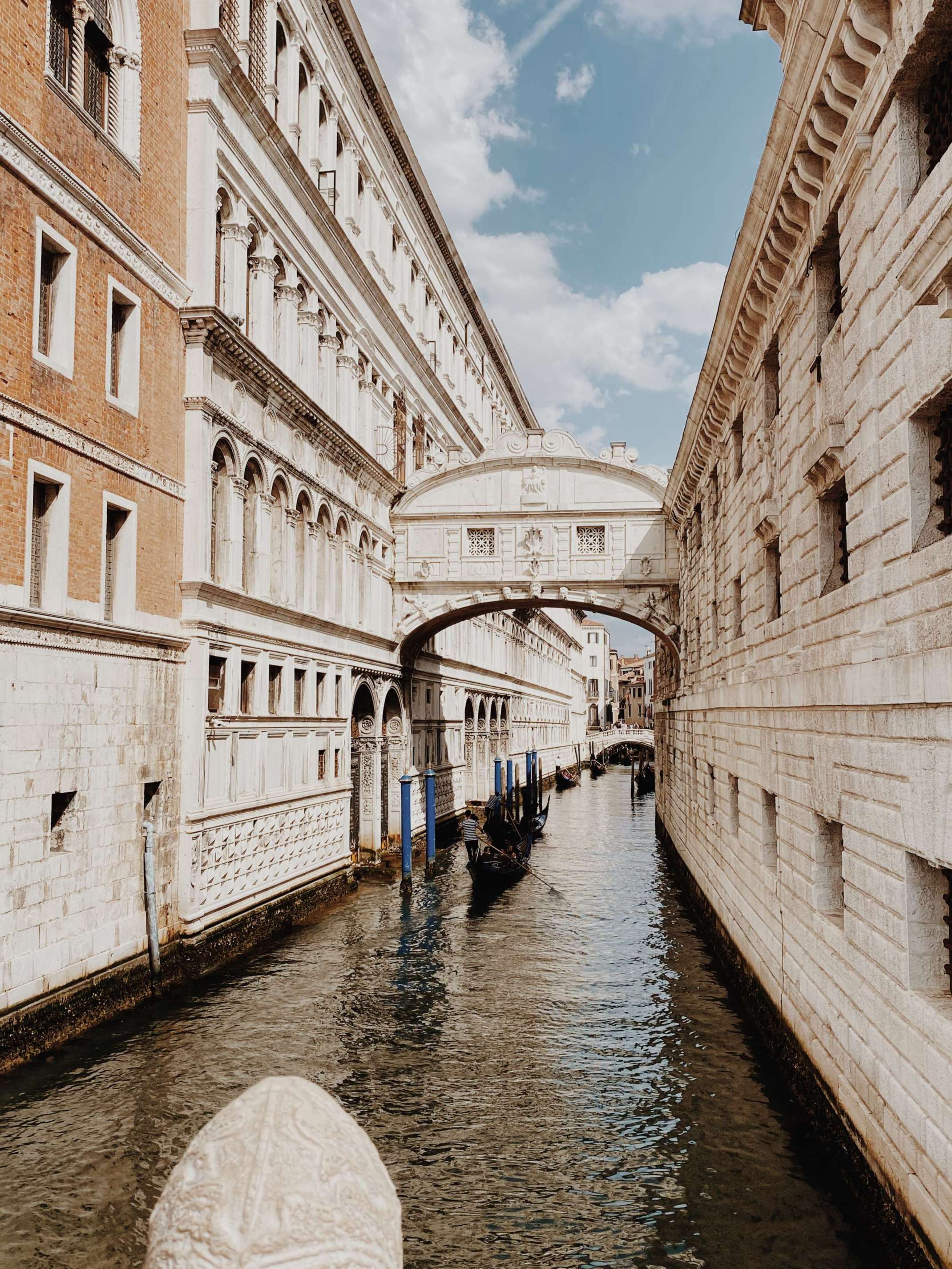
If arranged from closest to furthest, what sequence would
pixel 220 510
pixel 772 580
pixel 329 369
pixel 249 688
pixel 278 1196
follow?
pixel 278 1196
pixel 772 580
pixel 220 510
pixel 249 688
pixel 329 369

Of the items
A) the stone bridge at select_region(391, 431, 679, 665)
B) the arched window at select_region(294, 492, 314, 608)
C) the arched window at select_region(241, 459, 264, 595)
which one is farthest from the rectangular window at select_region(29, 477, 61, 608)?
the stone bridge at select_region(391, 431, 679, 665)

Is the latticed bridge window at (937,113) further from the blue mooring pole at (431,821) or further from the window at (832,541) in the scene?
the blue mooring pole at (431,821)

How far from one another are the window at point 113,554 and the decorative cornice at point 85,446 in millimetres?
399

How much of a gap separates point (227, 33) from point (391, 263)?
8537 mm

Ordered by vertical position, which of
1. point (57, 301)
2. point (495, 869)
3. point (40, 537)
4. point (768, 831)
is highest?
point (57, 301)

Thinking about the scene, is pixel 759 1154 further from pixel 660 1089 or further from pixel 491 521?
pixel 491 521

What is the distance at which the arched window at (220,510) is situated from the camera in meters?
12.7

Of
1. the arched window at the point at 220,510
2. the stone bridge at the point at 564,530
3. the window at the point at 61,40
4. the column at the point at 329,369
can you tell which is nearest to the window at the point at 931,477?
the window at the point at 61,40

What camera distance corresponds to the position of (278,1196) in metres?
1.53

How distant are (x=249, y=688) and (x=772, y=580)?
22.3 ft

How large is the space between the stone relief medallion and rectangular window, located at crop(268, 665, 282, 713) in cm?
331

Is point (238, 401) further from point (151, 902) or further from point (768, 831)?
point (768, 831)

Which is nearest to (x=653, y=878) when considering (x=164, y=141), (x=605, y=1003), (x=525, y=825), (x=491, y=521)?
(x=525, y=825)

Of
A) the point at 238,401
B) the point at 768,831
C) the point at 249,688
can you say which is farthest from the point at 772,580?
the point at 238,401
